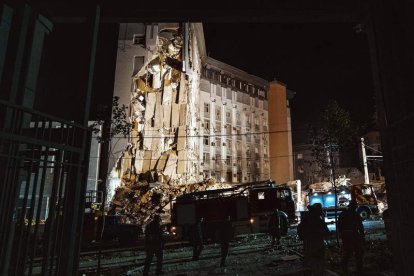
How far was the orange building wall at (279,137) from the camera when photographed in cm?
6738

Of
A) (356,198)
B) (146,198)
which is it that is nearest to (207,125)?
(146,198)

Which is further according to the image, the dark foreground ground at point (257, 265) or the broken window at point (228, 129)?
the broken window at point (228, 129)

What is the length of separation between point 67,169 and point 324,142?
20479 mm

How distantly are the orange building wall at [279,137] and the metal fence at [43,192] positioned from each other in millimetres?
65070

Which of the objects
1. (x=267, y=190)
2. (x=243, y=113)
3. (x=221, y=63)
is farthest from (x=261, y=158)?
(x=267, y=190)

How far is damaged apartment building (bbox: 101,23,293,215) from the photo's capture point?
3978cm

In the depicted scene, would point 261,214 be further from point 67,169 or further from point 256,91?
point 256,91

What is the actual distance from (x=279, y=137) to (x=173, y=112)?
35.3m

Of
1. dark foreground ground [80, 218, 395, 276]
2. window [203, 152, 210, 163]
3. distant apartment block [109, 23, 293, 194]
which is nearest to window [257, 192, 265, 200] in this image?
dark foreground ground [80, 218, 395, 276]

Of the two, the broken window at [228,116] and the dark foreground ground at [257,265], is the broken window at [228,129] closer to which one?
the broken window at [228,116]

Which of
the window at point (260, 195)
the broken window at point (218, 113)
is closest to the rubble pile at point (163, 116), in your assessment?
the window at point (260, 195)

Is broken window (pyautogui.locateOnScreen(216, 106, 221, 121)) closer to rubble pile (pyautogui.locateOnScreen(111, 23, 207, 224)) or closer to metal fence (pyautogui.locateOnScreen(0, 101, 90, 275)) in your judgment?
rubble pile (pyautogui.locateOnScreen(111, 23, 207, 224))

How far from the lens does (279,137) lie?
69.8 m

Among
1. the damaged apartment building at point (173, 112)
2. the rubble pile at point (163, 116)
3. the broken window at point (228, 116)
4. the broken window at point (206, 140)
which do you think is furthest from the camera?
the broken window at point (228, 116)
